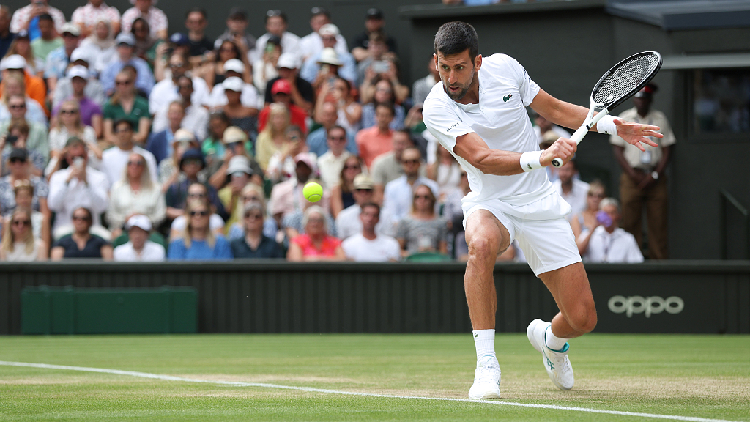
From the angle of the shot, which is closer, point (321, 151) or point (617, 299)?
point (617, 299)

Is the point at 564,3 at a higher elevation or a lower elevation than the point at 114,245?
higher

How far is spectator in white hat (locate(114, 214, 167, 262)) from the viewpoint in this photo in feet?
41.6

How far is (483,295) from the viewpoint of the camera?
5629mm

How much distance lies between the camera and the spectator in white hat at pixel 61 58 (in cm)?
1558

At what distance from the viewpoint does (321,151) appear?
1412 cm

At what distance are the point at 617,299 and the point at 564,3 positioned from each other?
17.1 feet

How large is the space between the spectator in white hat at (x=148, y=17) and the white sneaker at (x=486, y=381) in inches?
482

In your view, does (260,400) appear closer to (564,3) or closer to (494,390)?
(494,390)

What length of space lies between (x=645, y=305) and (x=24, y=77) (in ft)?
30.1

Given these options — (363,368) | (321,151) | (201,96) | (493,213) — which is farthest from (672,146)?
(493,213)

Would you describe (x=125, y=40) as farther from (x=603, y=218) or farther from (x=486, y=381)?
(x=486, y=381)

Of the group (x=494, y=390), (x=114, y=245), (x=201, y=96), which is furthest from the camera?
(x=201, y=96)

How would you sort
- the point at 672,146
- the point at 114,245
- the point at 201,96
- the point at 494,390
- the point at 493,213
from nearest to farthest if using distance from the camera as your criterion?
the point at 494,390
the point at 493,213
the point at 114,245
the point at 672,146
the point at 201,96

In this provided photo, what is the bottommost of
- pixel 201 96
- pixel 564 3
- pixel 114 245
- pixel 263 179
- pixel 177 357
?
pixel 177 357
